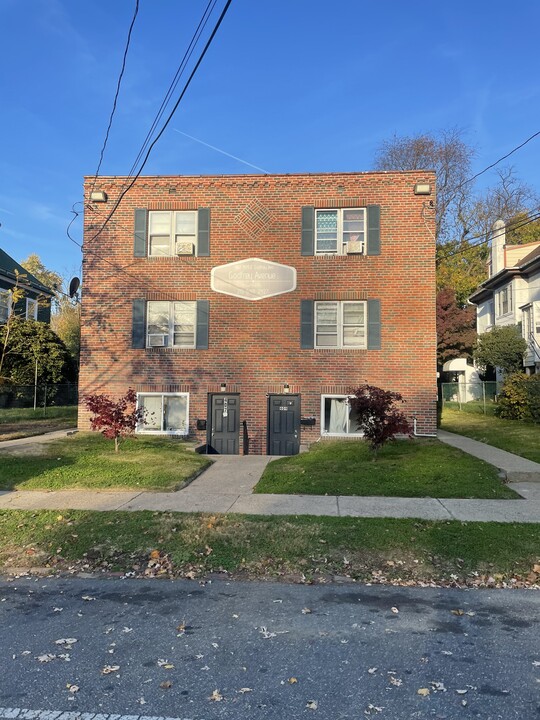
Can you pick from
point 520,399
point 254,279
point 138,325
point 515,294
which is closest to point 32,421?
point 138,325

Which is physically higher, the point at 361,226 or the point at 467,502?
the point at 361,226

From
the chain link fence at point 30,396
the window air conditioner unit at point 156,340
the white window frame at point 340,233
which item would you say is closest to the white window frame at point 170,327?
the window air conditioner unit at point 156,340

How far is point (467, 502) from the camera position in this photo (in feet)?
26.5

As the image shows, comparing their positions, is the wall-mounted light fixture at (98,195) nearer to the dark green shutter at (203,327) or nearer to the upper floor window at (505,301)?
the dark green shutter at (203,327)

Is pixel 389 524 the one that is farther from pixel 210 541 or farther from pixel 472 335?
pixel 472 335

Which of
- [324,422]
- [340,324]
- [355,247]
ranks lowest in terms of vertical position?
[324,422]

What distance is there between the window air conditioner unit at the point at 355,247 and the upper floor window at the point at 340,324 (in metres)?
1.50

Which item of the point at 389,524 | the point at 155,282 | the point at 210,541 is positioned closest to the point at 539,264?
the point at 155,282

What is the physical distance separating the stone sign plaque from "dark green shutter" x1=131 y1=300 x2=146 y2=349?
2.35m

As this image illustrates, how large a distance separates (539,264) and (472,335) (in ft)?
20.8

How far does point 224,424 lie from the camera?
15781 mm

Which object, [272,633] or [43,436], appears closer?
[272,633]

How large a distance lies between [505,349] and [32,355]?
933 inches

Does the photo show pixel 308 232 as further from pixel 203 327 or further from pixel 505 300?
pixel 505 300
